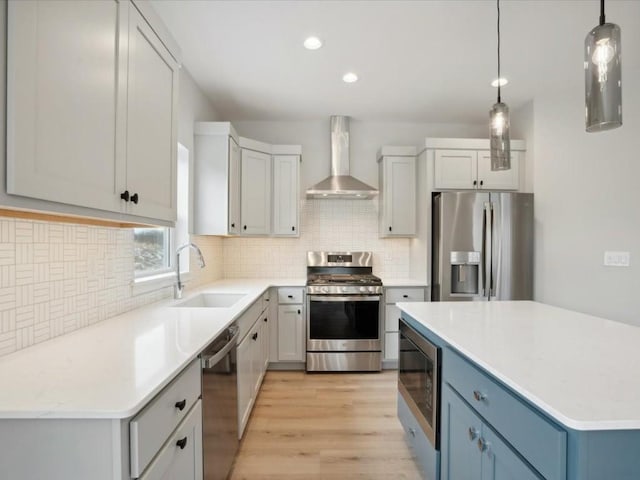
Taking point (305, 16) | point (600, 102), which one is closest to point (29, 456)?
point (600, 102)

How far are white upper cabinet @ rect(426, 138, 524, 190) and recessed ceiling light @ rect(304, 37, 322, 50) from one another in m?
1.60

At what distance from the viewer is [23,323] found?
1.24m

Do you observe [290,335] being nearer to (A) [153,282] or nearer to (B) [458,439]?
(A) [153,282]

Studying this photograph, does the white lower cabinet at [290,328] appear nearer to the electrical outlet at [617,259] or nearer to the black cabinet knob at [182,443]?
the black cabinet knob at [182,443]

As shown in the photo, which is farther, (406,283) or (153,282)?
(406,283)

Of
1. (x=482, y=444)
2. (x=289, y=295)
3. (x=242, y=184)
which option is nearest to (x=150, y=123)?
(x=482, y=444)

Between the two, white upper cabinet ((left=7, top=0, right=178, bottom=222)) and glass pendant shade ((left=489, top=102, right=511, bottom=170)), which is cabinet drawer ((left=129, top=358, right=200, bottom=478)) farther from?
glass pendant shade ((left=489, top=102, right=511, bottom=170))

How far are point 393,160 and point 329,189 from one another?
82cm

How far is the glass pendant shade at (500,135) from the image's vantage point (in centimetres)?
177

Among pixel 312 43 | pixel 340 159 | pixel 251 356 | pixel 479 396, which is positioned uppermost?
pixel 312 43

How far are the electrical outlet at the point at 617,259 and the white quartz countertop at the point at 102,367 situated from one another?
2926 mm

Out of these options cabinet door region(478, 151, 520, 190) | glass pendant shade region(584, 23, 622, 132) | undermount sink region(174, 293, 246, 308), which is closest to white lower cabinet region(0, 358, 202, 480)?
glass pendant shade region(584, 23, 622, 132)

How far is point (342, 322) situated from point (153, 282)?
1.87 m

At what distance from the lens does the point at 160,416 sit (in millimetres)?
1011
